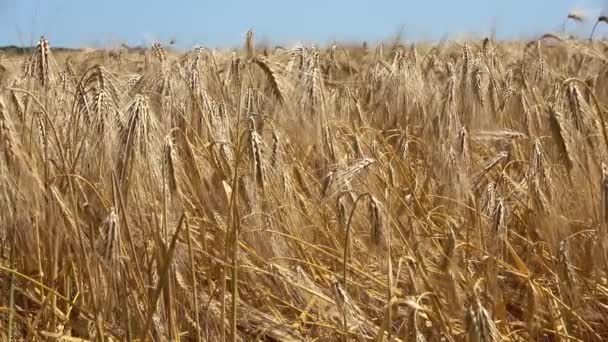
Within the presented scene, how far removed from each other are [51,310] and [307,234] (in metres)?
0.71

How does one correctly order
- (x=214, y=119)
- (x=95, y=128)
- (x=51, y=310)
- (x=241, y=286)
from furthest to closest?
(x=214, y=119) → (x=241, y=286) → (x=51, y=310) → (x=95, y=128)

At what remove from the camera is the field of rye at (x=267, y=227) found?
1.53 m

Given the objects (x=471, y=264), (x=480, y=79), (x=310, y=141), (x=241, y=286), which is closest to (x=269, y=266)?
(x=241, y=286)

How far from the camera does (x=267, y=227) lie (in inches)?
76.6

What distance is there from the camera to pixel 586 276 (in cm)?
204

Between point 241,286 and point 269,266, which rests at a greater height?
point 269,266

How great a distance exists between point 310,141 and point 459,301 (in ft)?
3.25

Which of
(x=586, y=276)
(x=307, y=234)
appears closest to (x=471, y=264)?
(x=586, y=276)

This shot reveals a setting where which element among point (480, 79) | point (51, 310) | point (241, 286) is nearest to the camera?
point (51, 310)

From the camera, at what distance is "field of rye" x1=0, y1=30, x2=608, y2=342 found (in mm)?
1525

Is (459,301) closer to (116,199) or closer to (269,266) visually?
(269,266)

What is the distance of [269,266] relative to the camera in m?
1.78

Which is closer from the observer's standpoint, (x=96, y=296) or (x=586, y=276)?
(x=96, y=296)

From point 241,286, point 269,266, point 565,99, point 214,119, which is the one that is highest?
point 565,99
